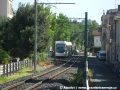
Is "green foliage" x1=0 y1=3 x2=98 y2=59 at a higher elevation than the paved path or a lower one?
higher

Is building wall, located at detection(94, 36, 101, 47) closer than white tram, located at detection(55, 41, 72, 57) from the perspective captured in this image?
No

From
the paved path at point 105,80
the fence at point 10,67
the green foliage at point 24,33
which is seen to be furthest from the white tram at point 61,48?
the fence at point 10,67

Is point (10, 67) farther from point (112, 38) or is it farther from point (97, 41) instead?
point (97, 41)

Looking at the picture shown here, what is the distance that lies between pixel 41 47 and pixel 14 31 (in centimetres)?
429

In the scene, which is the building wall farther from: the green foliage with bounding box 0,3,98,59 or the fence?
the fence

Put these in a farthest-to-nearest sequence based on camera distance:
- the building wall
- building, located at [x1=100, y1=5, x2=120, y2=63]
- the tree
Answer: the building wall → building, located at [x1=100, y1=5, x2=120, y2=63] → the tree

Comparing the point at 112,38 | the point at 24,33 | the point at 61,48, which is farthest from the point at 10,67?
the point at 61,48

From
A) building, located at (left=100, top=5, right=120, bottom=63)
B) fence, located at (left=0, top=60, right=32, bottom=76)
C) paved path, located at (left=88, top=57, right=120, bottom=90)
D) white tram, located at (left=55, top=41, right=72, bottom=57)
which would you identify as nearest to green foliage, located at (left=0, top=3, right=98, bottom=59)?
fence, located at (left=0, top=60, right=32, bottom=76)

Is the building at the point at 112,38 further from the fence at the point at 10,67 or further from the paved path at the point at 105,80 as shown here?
the fence at the point at 10,67

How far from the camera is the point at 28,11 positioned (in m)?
47.0

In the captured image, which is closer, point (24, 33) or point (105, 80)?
point (105, 80)

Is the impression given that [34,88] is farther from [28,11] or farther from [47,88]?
[28,11]

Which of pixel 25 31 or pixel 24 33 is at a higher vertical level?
pixel 25 31

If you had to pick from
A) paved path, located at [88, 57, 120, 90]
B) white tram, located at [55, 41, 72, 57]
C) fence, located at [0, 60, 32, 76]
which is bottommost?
paved path, located at [88, 57, 120, 90]
